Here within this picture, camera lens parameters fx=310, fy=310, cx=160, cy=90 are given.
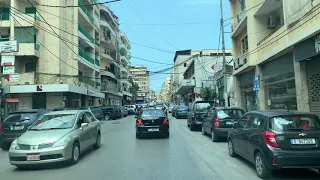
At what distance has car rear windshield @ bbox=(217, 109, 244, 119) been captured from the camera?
13797 millimetres

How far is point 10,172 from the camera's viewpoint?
8.45 m

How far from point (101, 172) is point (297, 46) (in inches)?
430

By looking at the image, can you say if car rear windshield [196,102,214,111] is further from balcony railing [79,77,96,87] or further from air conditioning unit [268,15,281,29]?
balcony railing [79,77,96,87]

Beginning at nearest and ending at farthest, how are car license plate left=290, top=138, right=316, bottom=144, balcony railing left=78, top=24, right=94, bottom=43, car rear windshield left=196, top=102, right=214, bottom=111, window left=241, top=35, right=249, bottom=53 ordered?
1. car license plate left=290, top=138, right=316, bottom=144
2. car rear windshield left=196, top=102, right=214, bottom=111
3. window left=241, top=35, right=249, bottom=53
4. balcony railing left=78, top=24, right=94, bottom=43

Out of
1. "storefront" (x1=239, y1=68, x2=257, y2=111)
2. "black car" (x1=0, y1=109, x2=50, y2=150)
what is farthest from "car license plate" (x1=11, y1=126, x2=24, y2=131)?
"storefront" (x1=239, y1=68, x2=257, y2=111)

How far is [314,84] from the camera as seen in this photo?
1405 cm

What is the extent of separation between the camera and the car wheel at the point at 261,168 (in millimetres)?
7035

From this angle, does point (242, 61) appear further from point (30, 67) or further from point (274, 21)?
point (30, 67)

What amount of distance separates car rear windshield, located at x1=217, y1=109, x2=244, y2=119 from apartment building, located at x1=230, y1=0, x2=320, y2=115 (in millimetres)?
2787

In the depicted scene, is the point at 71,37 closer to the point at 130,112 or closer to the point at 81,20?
the point at 81,20

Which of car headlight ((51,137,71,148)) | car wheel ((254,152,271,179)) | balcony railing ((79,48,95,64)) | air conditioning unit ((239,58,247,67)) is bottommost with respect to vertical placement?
car wheel ((254,152,271,179))

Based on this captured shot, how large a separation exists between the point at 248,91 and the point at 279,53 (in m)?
9.51

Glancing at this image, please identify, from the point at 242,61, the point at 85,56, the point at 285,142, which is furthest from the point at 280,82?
the point at 85,56

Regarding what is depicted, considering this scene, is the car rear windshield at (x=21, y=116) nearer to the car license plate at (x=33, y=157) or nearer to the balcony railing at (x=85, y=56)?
the car license plate at (x=33, y=157)
